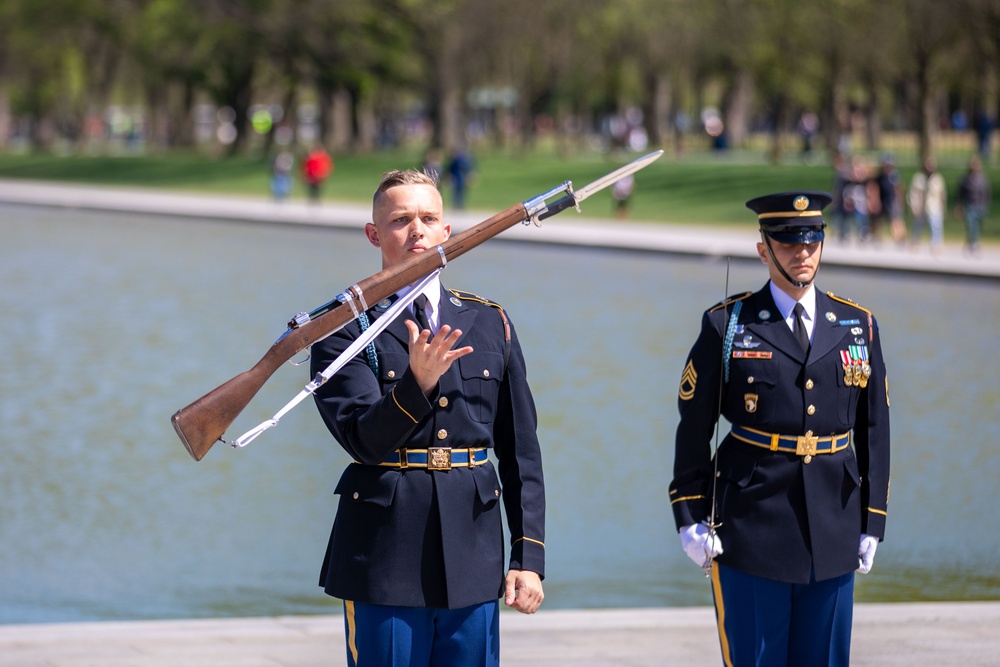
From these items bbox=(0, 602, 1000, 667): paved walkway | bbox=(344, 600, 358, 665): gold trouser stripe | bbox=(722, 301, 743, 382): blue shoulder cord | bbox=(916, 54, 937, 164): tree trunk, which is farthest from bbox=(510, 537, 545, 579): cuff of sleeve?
bbox=(916, 54, 937, 164): tree trunk

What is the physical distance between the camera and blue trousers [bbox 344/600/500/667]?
3.78 m

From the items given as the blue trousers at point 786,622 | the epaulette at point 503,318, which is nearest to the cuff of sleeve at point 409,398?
the epaulette at point 503,318

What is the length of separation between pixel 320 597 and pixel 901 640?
3.22 metres

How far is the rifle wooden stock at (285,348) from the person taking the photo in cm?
366

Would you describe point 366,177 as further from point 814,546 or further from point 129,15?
point 814,546

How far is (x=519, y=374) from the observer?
3969 millimetres

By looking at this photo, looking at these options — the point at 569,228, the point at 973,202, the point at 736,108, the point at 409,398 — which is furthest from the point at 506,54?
the point at 409,398

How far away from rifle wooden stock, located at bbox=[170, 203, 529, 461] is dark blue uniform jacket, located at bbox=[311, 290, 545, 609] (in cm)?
16

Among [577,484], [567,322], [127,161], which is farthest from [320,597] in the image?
[127,161]

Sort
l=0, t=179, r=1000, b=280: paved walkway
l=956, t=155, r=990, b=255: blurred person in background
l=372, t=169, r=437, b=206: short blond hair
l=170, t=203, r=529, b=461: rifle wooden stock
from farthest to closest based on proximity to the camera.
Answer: l=956, t=155, r=990, b=255: blurred person in background < l=0, t=179, r=1000, b=280: paved walkway < l=372, t=169, r=437, b=206: short blond hair < l=170, t=203, r=529, b=461: rifle wooden stock

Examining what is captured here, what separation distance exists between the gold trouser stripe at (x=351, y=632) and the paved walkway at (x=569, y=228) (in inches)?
704

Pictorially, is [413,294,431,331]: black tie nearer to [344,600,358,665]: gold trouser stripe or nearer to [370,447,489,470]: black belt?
[370,447,489,470]: black belt

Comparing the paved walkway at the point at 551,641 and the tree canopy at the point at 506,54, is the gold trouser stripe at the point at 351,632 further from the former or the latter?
the tree canopy at the point at 506,54

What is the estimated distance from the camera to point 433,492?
3.82 m
